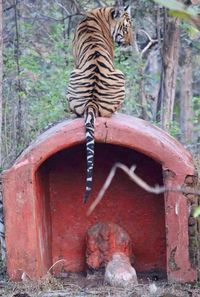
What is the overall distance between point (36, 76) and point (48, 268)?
12.0ft

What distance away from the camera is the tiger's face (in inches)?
259

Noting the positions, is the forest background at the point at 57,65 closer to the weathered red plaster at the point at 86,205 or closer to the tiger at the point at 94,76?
the weathered red plaster at the point at 86,205

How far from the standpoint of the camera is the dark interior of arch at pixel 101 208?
20.4 ft

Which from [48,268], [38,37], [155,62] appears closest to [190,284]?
[48,268]

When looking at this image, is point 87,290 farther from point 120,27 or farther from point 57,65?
point 57,65

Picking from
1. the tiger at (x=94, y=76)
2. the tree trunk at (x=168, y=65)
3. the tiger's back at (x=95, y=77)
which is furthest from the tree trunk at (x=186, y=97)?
the tiger's back at (x=95, y=77)

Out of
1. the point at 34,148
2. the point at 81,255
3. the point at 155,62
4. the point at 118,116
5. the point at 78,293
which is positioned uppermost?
the point at 155,62

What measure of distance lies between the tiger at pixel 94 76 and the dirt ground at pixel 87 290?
2.39 ft

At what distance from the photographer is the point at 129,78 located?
955 centimetres

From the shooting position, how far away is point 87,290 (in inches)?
209

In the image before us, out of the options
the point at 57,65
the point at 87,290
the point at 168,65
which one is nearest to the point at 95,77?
the point at 87,290

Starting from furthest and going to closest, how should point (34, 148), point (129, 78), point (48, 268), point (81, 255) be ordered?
point (129, 78) < point (81, 255) < point (48, 268) < point (34, 148)

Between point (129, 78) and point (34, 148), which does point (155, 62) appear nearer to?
point (129, 78)

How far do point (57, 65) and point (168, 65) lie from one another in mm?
1859
